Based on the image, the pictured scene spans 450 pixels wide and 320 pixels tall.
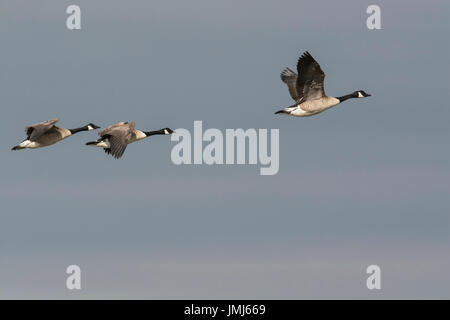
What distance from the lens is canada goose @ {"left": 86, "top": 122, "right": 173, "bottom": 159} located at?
39.8 metres

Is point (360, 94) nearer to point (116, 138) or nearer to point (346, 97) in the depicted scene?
point (346, 97)

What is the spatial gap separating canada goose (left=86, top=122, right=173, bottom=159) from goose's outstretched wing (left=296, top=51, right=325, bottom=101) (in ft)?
14.3

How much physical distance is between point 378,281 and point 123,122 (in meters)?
7.83

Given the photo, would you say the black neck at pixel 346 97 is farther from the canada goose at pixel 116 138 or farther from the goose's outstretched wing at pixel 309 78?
the canada goose at pixel 116 138

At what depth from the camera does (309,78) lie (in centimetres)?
4162

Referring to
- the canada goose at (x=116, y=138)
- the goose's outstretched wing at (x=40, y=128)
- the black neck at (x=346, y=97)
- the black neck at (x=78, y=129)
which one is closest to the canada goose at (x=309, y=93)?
the black neck at (x=346, y=97)

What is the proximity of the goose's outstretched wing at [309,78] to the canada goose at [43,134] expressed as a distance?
244 inches

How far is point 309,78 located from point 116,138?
509cm

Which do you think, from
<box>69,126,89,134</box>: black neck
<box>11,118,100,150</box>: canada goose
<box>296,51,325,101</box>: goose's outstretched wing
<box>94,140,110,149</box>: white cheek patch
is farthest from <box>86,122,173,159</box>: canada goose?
<box>296,51,325,101</box>: goose's outstretched wing

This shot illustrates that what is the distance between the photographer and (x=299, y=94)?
42281 millimetres

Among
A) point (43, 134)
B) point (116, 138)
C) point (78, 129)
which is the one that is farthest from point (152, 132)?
point (116, 138)

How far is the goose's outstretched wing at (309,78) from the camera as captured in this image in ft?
135

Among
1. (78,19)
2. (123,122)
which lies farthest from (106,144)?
(78,19)

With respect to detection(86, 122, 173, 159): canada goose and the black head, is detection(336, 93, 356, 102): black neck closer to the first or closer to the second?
the black head
